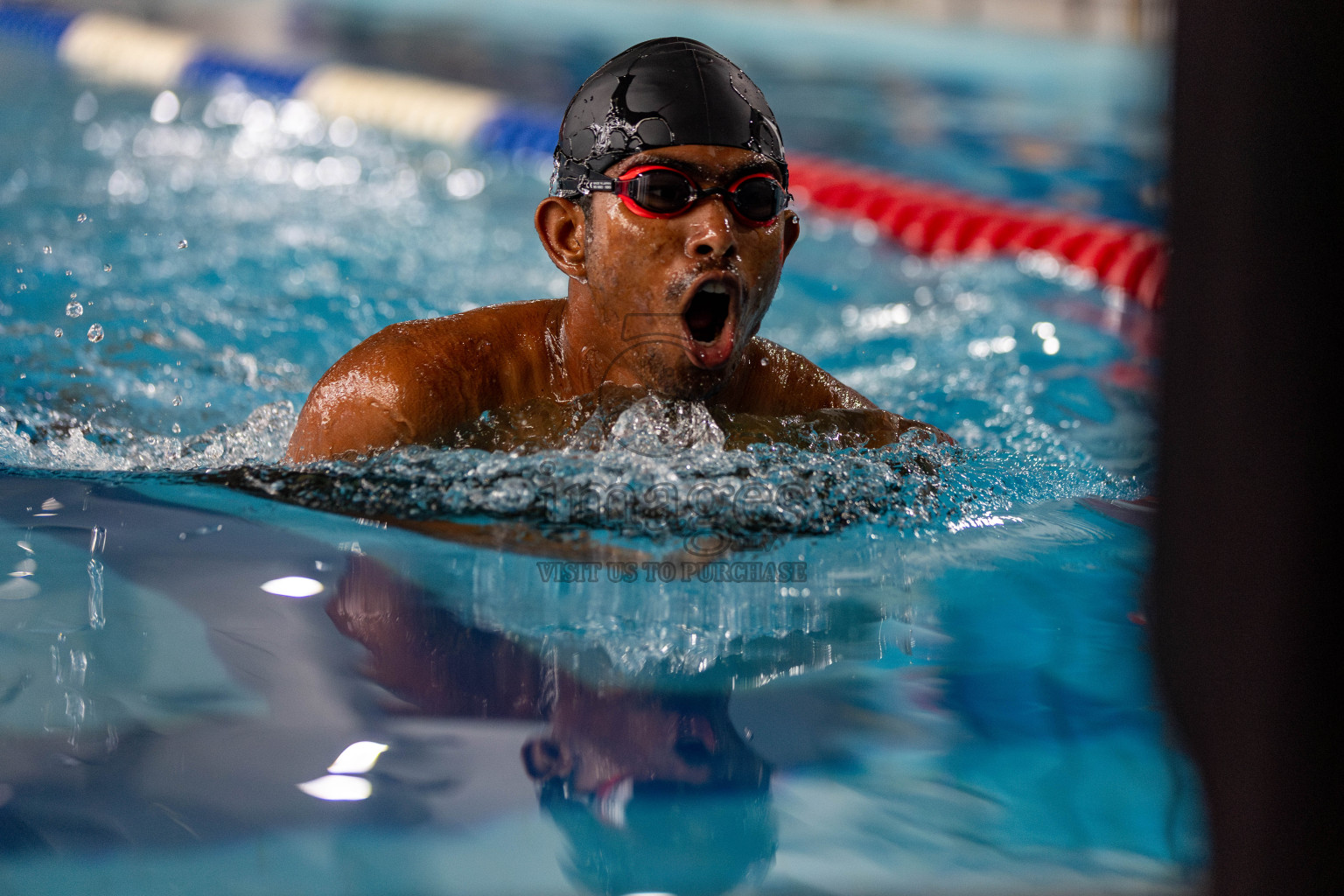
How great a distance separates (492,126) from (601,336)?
4.86 m

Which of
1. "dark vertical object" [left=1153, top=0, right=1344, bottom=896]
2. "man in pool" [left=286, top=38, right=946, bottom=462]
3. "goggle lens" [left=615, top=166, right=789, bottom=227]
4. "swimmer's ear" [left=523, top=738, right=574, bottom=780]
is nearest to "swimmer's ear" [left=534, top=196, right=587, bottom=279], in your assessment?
"man in pool" [left=286, top=38, right=946, bottom=462]

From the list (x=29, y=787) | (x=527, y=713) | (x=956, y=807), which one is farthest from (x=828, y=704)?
(x=29, y=787)

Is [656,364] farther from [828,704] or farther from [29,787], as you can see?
[29,787]

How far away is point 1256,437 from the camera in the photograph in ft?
1.95

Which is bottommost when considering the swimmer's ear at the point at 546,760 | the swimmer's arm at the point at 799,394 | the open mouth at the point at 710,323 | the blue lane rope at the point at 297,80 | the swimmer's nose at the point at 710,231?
the swimmer's ear at the point at 546,760

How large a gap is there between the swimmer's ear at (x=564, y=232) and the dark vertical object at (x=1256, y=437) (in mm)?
1424

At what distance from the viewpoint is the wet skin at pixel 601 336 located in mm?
1869

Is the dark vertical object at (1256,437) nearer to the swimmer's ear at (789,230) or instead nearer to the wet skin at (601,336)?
the wet skin at (601,336)

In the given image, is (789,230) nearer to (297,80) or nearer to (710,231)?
(710,231)

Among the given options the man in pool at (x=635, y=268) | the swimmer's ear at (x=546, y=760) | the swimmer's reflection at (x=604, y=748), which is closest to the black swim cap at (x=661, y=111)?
the man in pool at (x=635, y=268)

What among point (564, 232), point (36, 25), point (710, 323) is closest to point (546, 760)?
point (710, 323)

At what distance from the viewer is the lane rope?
4.72 meters

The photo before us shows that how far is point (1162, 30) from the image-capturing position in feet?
1.96

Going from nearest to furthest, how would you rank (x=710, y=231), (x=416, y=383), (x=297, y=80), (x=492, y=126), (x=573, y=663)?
(x=573, y=663) → (x=710, y=231) → (x=416, y=383) → (x=492, y=126) → (x=297, y=80)
